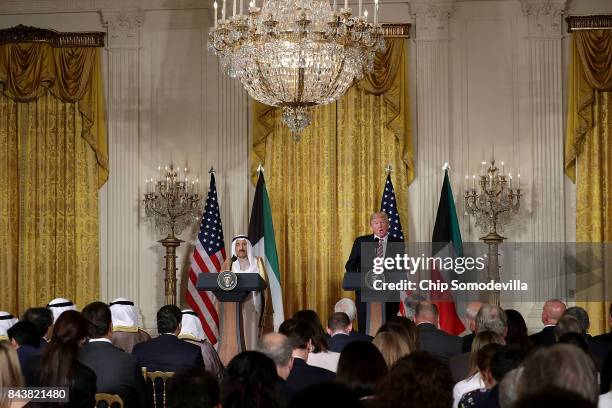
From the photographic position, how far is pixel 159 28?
43.1 feet

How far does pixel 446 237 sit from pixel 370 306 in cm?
276

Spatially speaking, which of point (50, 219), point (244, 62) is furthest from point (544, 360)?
point (50, 219)

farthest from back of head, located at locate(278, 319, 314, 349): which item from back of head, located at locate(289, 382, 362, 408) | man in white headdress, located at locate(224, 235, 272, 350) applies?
man in white headdress, located at locate(224, 235, 272, 350)

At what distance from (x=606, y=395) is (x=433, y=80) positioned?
866cm

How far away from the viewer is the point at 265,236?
1216cm

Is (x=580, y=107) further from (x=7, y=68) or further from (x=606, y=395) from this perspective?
(x=606, y=395)

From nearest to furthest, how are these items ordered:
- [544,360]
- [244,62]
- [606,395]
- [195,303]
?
[544,360]
[606,395]
[244,62]
[195,303]

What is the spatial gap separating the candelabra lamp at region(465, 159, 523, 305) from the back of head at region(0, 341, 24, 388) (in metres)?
8.27

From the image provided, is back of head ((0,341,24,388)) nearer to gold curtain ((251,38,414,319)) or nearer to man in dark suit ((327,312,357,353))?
man in dark suit ((327,312,357,353))

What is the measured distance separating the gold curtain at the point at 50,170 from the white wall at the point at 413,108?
231 millimetres

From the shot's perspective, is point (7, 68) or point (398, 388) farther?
point (7, 68)

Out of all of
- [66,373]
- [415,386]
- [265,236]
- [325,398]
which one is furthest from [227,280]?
[325,398]

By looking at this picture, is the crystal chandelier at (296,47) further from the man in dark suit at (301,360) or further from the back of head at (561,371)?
the back of head at (561,371)

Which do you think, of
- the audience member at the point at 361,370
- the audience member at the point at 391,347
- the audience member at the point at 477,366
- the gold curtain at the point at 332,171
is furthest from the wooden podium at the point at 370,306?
the audience member at the point at 361,370
